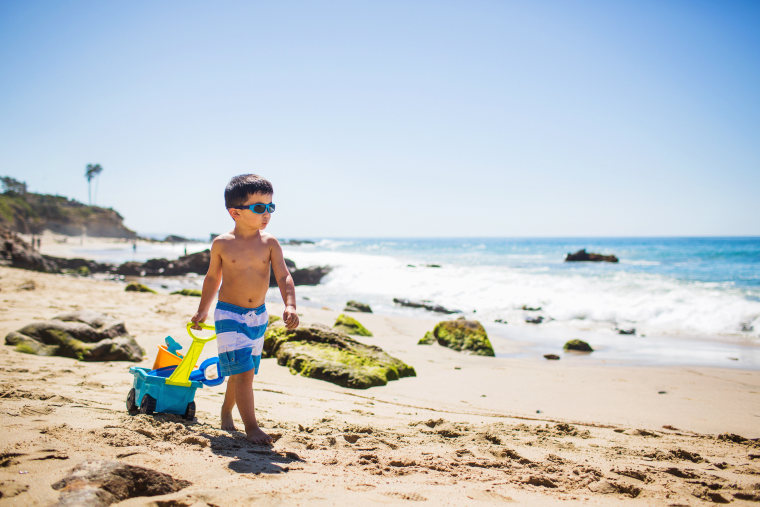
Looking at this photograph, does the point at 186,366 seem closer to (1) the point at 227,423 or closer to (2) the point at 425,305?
(1) the point at 227,423

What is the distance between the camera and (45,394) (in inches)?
131

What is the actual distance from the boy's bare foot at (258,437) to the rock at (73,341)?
339 cm

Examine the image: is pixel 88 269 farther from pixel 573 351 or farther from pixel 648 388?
pixel 648 388

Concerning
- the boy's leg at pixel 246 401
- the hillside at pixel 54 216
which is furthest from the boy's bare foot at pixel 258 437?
the hillside at pixel 54 216

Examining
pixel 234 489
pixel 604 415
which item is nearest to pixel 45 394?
pixel 234 489

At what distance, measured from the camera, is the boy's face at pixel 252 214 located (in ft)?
10.4

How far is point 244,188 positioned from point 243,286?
0.69 metres

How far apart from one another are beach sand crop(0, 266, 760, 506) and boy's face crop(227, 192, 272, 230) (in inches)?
55.5

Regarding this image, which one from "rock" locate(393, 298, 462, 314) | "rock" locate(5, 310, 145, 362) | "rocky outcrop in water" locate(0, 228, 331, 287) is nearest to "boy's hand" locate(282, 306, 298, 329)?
"rock" locate(5, 310, 145, 362)

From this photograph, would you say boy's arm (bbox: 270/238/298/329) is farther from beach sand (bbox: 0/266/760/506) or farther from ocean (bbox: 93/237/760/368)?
ocean (bbox: 93/237/760/368)

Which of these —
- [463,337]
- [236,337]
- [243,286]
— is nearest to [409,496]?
[236,337]

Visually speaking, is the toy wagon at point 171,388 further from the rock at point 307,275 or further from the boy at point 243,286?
the rock at point 307,275

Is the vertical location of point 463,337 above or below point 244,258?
below

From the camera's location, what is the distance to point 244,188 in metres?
3.17
